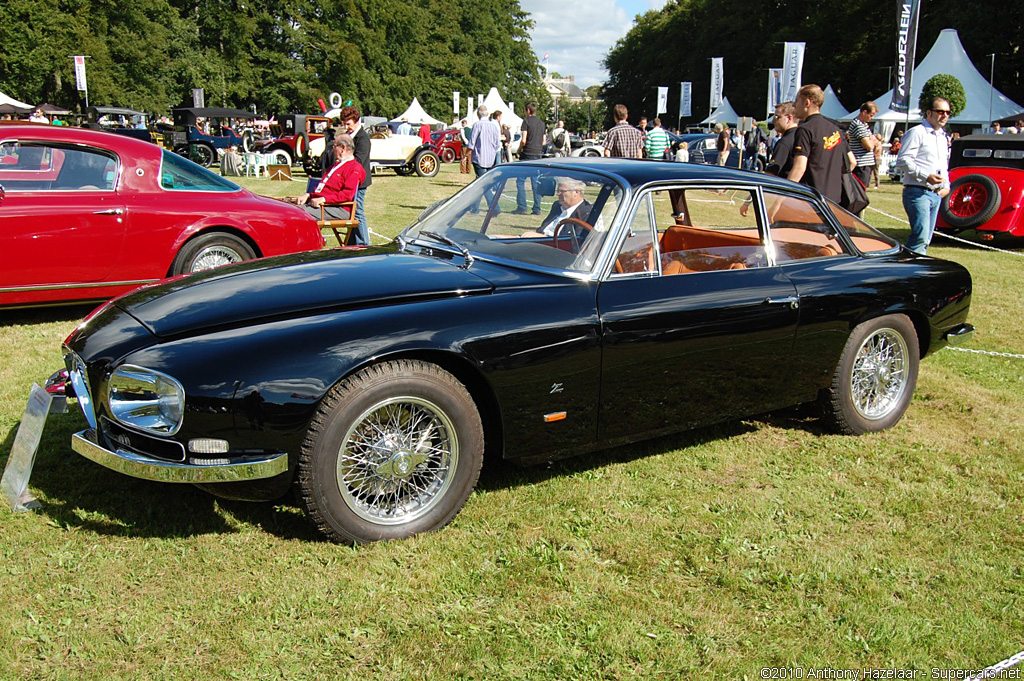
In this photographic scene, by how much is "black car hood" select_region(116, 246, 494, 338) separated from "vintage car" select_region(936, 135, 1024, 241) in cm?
1102

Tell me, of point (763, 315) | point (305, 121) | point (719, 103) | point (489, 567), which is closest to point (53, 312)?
point (489, 567)

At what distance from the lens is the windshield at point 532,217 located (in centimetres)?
383

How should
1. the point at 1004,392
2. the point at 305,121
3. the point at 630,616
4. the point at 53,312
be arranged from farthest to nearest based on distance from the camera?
1. the point at 305,121
2. the point at 53,312
3. the point at 1004,392
4. the point at 630,616

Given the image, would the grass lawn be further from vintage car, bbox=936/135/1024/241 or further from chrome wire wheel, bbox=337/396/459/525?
vintage car, bbox=936/135/1024/241

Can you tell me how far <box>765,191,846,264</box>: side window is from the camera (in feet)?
14.2

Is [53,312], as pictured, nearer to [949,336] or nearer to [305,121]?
[949,336]

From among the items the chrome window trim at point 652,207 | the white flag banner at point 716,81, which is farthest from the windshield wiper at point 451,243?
the white flag banner at point 716,81

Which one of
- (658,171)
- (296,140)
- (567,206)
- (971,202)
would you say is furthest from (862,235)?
(296,140)

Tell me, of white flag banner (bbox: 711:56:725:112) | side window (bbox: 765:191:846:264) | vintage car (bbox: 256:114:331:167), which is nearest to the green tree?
white flag banner (bbox: 711:56:725:112)

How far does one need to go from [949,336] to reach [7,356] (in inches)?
238

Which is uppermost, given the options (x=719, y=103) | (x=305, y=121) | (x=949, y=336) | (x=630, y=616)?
(x=719, y=103)

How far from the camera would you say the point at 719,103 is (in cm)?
4959

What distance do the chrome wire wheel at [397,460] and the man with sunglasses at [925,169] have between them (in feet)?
22.0

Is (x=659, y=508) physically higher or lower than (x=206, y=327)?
lower
